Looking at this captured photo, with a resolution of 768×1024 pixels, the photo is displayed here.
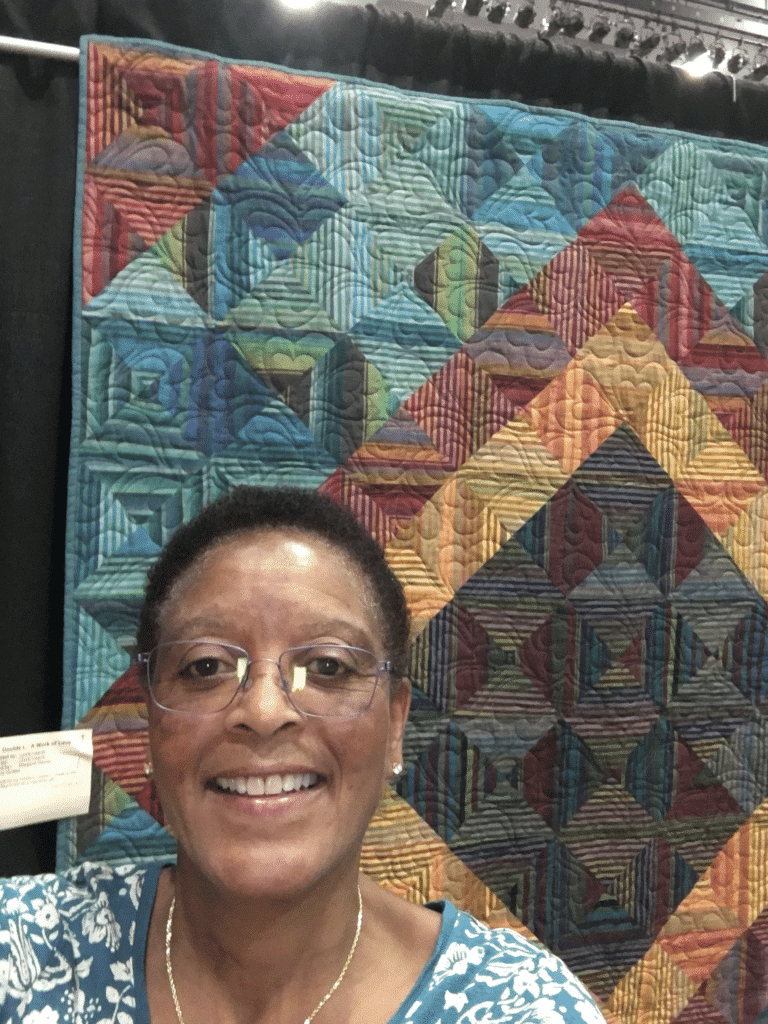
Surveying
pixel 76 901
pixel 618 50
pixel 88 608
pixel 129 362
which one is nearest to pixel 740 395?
pixel 618 50

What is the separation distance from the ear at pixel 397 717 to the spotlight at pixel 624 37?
3.90ft

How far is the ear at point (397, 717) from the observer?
0.89 metres

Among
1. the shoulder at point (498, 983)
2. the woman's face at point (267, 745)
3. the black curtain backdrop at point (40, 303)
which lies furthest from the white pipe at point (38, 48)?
the shoulder at point (498, 983)

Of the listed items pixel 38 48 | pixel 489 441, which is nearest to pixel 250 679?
pixel 489 441

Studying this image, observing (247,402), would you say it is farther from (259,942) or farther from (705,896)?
(705,896)

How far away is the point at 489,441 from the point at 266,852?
0.80 m

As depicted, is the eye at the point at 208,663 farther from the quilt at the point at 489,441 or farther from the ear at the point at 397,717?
the quilt at the point at 489,441

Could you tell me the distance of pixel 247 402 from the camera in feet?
4.35

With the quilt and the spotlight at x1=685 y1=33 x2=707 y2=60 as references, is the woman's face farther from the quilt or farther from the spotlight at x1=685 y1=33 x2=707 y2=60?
the spotlight at x1=685 y1=33 x2=707 y2=60

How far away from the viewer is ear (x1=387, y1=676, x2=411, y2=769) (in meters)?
0.89

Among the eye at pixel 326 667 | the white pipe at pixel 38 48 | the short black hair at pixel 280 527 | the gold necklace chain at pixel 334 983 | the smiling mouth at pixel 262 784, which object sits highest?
the white pipe at pixel 38 48

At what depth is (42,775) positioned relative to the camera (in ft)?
4.06

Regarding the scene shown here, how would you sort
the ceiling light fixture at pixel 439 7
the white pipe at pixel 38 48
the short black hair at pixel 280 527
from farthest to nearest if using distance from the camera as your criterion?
the ceiling light fixture at pixel 439 7 < the white pipe at pixel 38 48 < the short black hair at pixel 280 527

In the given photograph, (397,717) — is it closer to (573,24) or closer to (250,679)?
(250,679)
